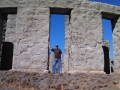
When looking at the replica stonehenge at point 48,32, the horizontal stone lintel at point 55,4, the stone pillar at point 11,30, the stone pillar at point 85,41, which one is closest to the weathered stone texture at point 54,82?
the replica stonehenge at point 48,32

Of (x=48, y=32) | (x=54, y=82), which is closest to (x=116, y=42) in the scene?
(x=48, y=32)

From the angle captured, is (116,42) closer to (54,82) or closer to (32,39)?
(32,39)

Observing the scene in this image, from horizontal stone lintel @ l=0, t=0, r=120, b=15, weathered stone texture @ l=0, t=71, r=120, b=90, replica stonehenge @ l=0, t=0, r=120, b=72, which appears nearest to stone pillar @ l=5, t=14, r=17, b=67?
replica stonehenge @ l=0, t=0, r=120, b=72

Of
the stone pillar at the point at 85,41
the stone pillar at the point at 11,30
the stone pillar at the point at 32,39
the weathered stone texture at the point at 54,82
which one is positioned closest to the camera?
the weathered stone texture at the point at 54,82

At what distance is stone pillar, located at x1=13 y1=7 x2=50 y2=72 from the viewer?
739 cm

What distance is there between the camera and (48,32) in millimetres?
7645

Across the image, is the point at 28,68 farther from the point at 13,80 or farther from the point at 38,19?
the point at 38,19

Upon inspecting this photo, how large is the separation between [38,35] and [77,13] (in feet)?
6.13

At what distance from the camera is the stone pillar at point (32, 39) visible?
24.2 ft

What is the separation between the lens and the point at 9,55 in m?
10.7

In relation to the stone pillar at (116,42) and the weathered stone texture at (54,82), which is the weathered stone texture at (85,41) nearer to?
the stone pillar at (116,42)

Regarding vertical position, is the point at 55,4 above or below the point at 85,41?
above

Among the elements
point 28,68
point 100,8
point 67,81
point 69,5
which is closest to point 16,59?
point 28,68

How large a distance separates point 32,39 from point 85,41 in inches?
84.1
